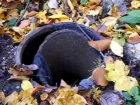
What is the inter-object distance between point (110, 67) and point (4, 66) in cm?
54

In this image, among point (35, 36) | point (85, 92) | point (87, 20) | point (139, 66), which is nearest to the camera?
point (85, 92)

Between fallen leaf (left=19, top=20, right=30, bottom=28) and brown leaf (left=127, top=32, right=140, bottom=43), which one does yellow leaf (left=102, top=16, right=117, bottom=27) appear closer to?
brown leaf (left=127, top=32, right=140, bottom=43)

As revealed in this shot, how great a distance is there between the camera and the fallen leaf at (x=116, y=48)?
5.25 feet

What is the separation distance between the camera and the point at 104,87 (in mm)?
1498

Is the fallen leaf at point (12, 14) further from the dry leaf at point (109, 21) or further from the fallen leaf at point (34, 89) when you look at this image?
the fallen leaf at point (34, 89)

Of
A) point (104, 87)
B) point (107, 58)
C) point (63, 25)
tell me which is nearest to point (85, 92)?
point (104, 87)

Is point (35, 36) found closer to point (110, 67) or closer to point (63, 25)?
point (63, 25)

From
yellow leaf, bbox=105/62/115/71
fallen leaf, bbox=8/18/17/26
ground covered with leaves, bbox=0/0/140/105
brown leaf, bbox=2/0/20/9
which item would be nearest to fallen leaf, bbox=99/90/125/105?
ground covered with leaves, bbox=0/0/140/105

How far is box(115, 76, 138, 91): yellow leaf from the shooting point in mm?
1444

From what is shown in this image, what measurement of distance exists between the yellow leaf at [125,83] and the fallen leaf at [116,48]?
16cm

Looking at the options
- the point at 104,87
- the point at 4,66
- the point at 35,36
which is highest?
the point at 35,36

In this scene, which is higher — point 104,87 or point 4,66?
point 4,66

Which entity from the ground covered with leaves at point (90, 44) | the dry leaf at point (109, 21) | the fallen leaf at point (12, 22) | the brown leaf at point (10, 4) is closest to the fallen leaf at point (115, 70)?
the ground covered with leaves at point (90, 44)

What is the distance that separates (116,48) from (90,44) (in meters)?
0.14
